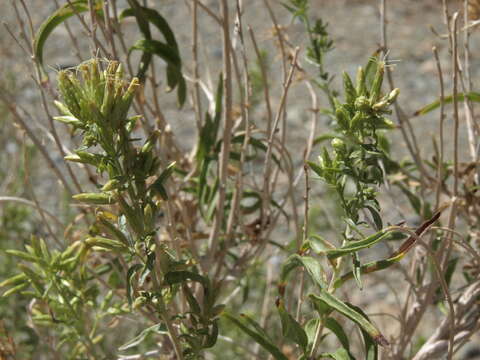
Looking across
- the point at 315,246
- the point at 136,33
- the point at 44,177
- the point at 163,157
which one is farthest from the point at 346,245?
the point at 136,33

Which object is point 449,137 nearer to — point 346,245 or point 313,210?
point 313,210

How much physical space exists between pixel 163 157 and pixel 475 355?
2022 mm

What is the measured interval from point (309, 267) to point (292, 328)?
0.32 feet

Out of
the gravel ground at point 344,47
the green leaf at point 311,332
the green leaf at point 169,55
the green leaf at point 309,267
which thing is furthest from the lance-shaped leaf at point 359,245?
the gravel ground at point 344,47

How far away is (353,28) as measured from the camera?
17.5 feet

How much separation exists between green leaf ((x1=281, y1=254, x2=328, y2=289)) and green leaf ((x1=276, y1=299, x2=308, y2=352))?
52 millimetres

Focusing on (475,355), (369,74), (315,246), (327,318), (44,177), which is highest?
(369,74)

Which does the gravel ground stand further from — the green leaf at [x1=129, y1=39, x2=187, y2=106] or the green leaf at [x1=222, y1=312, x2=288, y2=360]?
the green leaf at [x1=222, y1=312, x2=288, y2=360]

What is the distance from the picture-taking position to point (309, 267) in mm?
866

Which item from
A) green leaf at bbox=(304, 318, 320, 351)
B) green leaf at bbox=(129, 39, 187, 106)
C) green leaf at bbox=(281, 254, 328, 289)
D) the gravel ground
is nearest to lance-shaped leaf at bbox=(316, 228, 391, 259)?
green leaf at bbox=(281, 254, 328, 289)

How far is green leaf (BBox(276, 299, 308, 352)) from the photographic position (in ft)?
2.96

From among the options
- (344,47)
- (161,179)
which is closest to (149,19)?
(161,179)

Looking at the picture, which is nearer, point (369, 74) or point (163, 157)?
point (369, 74)

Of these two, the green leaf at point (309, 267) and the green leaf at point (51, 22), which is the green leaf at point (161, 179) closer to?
the green leaf at point (309, 267)
